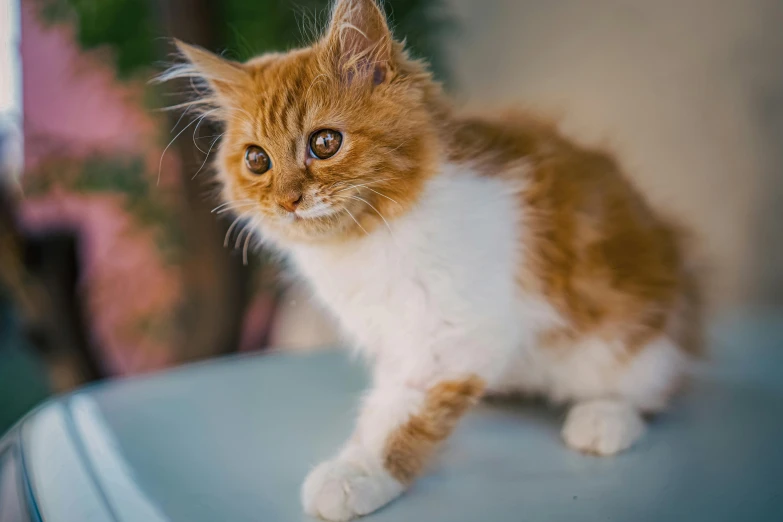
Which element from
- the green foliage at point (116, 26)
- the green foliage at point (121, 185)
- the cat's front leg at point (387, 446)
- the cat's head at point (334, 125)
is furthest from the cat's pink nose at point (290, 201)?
the green foliage at point (121, 185)

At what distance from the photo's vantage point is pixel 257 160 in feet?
2.43

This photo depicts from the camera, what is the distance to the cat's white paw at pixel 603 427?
2.46ft

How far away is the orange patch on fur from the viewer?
687 millimetres

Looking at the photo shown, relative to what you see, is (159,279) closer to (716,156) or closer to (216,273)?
(216,273)

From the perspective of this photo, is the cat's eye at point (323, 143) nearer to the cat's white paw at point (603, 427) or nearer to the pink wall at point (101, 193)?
the pink wall at point (101, 193)

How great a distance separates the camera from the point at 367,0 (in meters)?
Result: 0.67

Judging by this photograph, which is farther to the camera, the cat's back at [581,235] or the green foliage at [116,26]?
the green foliage at [116,26]

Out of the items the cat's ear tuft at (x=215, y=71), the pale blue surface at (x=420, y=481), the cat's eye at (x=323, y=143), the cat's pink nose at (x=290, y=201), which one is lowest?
the pale blue surface at (x=420, y=481)

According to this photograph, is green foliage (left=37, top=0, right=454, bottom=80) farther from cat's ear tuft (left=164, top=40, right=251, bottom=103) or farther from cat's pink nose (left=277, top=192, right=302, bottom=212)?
cat's pink nose (left=277, top=192, right=302, bottom=212)

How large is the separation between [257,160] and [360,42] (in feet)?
0.61

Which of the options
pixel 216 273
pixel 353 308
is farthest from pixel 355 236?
pixel 216 273

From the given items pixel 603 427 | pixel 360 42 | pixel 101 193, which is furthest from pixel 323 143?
pixel 101 193

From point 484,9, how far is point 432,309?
1.80 ft

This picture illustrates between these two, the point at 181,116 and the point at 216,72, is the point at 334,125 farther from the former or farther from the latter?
the point at 181,116
